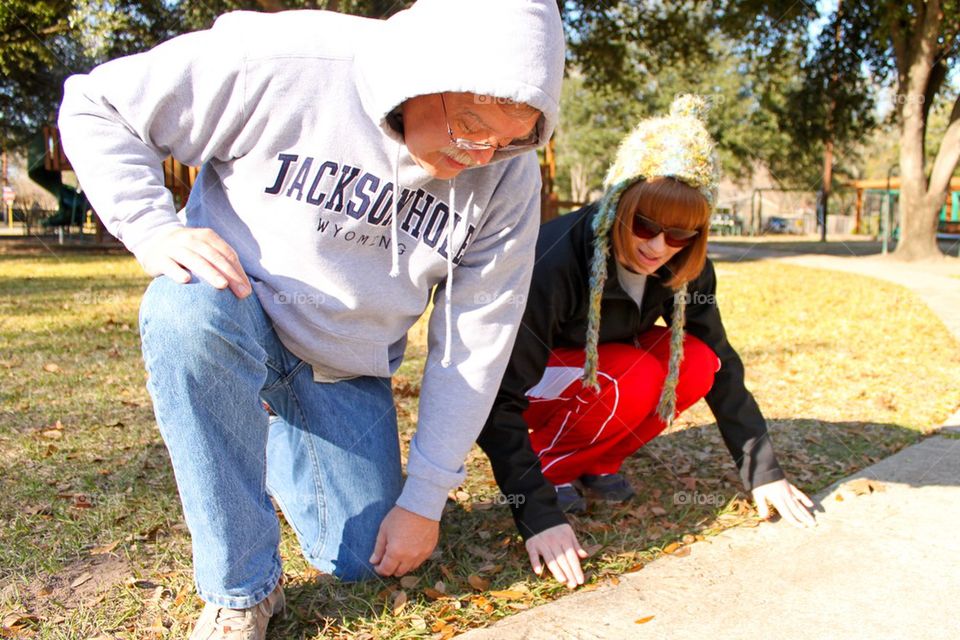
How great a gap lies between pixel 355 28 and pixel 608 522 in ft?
5.49

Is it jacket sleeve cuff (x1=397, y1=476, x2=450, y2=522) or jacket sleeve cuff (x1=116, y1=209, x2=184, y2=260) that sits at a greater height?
jacket sleeve cuff (x1=116, y1=209, x2=184, y2=260)

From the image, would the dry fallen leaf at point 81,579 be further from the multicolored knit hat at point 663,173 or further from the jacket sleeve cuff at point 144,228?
the multicolored knit hat at point 663,173

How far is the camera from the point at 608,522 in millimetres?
2697

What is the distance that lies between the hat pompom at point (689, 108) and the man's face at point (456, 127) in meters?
1.00

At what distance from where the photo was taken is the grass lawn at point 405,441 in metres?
2.10

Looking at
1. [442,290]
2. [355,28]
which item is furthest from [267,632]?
[355,28]

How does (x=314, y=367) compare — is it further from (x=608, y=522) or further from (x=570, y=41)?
(x=570, y=41)

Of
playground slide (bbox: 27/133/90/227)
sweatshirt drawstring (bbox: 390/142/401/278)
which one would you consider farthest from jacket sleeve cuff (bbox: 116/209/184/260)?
playground slide (bbox: 27/133/90/227)

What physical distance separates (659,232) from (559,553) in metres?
1.03

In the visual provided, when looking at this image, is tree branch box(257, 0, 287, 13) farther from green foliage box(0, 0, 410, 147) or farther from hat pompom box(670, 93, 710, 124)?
hat pompom box(670, 93, 710, 124)
